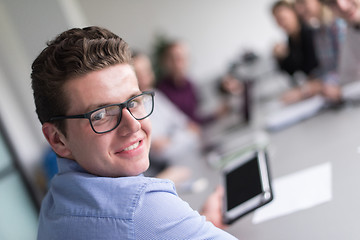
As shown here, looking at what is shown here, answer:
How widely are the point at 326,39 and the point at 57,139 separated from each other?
198 centimetres

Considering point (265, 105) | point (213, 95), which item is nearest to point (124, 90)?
point (265, 105)

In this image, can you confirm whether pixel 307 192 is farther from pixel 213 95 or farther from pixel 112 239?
pixel 213 95

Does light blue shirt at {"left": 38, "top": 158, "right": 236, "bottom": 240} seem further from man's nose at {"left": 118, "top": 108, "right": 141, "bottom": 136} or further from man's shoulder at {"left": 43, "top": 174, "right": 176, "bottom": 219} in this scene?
man's nose at {"left": 118, "top": 108, "right": 141, "bottom": 136}

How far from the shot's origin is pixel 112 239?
66 cm

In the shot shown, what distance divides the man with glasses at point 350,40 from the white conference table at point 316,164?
0.78 ft

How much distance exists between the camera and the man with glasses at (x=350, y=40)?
4.84 feet

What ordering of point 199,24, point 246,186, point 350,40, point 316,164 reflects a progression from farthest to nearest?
point 199,24, point 350,40, point 316,164, point 246,186

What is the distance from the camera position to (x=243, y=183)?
109cm

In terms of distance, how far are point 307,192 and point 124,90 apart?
657 mm

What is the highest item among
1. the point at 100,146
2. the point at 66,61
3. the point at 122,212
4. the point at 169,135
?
the point at 66,61

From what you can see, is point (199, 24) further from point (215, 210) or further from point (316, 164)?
point (215, 210)

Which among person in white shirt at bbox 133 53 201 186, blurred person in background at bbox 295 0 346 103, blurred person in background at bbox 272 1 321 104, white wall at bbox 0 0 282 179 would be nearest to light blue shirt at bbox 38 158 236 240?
person in white shirt at bbox 133 53 201 186

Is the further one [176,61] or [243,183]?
[176,61]

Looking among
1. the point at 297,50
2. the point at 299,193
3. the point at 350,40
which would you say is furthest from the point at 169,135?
the point at 299,193
